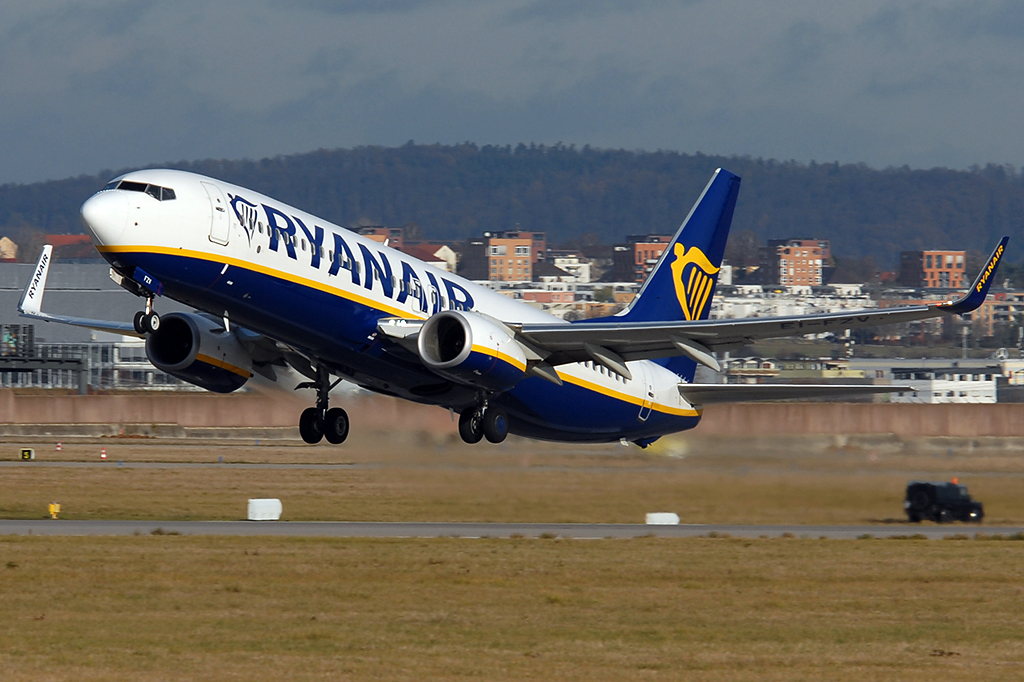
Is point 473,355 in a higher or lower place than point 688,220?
lower

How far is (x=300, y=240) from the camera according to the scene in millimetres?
28156

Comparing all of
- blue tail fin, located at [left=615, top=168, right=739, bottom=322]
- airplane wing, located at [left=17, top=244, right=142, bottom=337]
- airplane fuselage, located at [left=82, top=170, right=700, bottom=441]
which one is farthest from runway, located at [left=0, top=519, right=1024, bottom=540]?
blue tail fin, located at [left=615, top=168, right=739, bottom=322]

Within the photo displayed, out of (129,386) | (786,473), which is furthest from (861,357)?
(786,473)

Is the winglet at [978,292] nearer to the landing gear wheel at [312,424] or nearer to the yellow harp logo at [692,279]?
the yellow harp logo at [692,279]

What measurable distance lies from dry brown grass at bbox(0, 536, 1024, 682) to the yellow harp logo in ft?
28.9

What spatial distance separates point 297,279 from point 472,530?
12.3 m

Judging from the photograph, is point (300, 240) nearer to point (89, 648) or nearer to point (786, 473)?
point (89, 648)

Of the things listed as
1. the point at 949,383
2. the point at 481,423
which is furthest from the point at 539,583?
the point at 949,383

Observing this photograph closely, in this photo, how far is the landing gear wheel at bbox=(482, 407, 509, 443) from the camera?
106 ft

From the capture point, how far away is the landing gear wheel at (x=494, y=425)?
3225 centimetres

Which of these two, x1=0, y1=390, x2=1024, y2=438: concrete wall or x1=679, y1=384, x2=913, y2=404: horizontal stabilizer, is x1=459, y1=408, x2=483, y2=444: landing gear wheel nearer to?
x1=0, y1=390, x2=1024, y2=438: concrete wall

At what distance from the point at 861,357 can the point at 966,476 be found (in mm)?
87643

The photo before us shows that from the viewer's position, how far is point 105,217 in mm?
25453

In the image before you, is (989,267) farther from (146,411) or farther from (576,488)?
(146,411)
